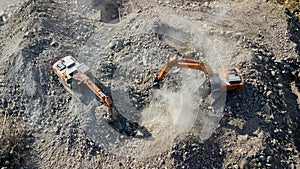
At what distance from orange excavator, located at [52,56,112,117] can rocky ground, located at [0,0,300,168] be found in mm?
482

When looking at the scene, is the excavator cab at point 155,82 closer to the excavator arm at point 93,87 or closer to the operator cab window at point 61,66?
the excavator arm at point 93,87

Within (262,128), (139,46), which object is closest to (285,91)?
(262,128)

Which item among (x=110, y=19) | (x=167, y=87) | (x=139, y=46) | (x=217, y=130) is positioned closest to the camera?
(x=217, y=130)

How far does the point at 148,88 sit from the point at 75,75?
7.32ft

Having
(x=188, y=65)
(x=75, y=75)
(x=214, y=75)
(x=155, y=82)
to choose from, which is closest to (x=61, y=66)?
(x=75, y=75)

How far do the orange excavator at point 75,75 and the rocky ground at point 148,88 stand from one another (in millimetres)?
482

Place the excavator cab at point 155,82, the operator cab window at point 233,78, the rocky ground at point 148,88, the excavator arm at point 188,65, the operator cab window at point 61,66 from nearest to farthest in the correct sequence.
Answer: the rocky ground at point 148,88 < the excavator arm at point 188,65 < the operator cab window at point 233,78 < the operator cab window at point 61,66 < the excavator cab at point 155,82

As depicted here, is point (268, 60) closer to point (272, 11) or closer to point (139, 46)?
point (272, 11)

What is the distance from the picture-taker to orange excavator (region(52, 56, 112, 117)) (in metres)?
11.3

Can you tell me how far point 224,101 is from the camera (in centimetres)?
1177

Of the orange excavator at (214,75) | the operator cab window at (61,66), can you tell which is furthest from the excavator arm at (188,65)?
the operator cab window at (61,66)

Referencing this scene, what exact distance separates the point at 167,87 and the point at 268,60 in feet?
11.3

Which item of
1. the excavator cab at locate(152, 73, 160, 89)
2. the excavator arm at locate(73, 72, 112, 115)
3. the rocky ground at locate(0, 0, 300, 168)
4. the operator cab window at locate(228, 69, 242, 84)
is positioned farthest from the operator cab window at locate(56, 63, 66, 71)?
the operator cab window at locate(228, 69, 242, 84)

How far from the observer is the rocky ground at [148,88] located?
439 inches
